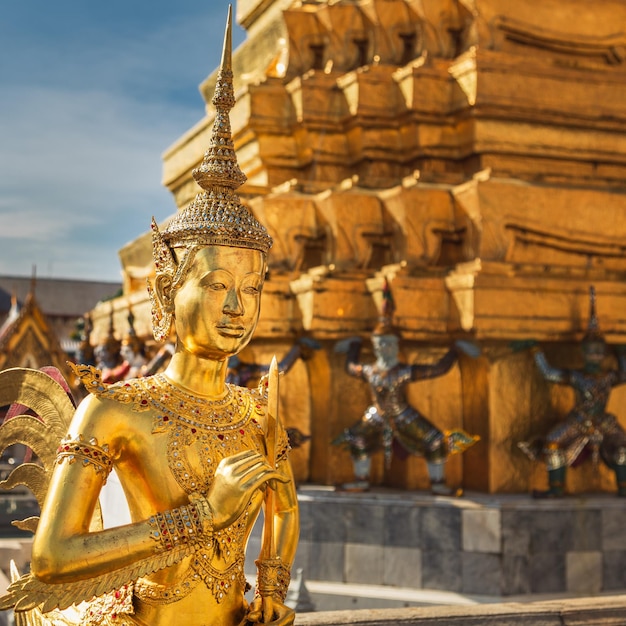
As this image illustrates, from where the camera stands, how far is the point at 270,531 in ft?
12.4

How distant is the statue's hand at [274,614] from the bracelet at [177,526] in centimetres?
44

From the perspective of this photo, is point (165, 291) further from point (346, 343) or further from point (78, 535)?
point (346, 343)

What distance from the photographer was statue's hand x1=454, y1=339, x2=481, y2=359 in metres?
8.49

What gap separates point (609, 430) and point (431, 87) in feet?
12.9

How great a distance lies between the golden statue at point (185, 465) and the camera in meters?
3.26

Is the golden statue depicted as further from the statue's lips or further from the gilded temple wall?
the gilded temple wall

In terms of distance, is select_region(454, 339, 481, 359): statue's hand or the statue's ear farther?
select_region(454, 339, 481, 359): statue's hand

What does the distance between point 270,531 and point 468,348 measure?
16.4ft

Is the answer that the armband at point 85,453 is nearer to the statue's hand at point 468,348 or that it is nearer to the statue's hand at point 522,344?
the statue's hand at point 468,348

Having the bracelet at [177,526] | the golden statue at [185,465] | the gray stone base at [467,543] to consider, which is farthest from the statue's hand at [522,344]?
the bracelet at [177,526]

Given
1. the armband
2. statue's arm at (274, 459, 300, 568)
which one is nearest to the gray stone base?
statue's arm at (274, 459, 300, 568)

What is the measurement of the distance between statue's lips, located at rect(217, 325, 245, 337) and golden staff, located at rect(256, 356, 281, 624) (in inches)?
8.3

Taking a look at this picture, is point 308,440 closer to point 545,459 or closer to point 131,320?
point 545,459

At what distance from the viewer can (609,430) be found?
8.41 meters
